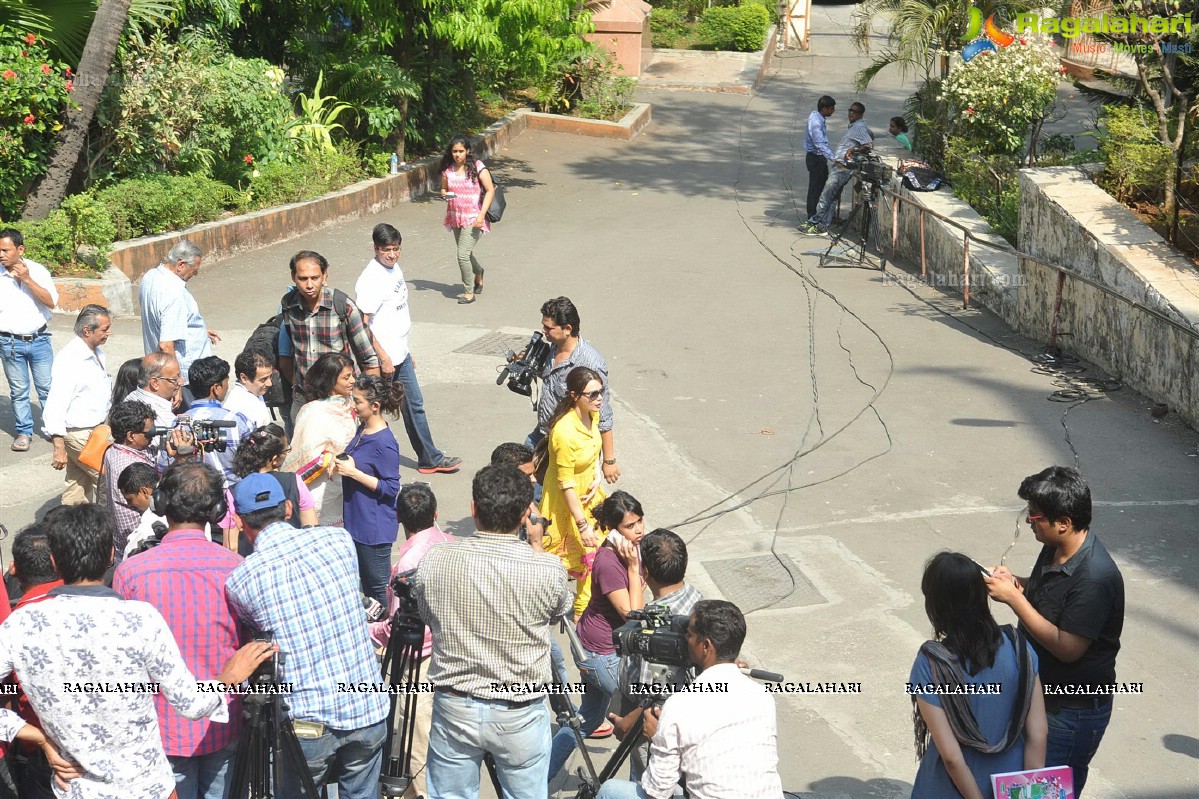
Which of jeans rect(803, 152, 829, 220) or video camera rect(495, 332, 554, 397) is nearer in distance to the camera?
video camera rect(495, 332, 554, 397)

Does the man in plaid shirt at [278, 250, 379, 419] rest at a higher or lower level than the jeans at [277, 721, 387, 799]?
higher

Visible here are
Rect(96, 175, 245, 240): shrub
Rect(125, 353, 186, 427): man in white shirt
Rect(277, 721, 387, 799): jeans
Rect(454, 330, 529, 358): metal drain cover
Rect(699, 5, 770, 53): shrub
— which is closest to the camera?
Rect(277, 721, 387, 799): jeans

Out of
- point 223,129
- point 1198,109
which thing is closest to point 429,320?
point 223,129

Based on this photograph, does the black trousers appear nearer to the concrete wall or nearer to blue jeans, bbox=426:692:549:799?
the concrete wall

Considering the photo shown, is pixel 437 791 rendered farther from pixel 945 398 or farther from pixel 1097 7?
pixel 1097 7

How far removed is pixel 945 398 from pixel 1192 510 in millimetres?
2602

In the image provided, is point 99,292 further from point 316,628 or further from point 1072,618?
point 1072,618

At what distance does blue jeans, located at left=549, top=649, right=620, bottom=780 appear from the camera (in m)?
5.02

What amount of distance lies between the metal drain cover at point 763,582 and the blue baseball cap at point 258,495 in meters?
3.40

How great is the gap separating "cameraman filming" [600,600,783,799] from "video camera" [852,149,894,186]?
11.1m

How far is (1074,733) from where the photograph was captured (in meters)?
4.42

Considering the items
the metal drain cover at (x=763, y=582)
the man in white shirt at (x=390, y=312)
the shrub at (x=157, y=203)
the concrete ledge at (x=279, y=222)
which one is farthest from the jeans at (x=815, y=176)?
the metal drain cover at (x=763, y=582)

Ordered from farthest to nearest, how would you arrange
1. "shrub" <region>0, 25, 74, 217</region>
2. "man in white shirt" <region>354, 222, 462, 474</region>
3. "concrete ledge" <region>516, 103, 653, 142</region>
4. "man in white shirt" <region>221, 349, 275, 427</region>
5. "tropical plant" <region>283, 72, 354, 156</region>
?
"concrete ledge" <region>516, 103, 653, 142</region> → "tropical plant" <region>283, 72, 354, 156</region> → "shrub" <region>0, 25, 74, 217</region> → "man in white shirt" <region>354, 222, 462, 474</region> → "man in white shirt" <region>221, 349, 275, 427</region>

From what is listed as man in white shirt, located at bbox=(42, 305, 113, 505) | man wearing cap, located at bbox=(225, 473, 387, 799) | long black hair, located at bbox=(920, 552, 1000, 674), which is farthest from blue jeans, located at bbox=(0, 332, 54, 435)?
long black hair, located at bbox=(920, 552, 1000, 674)
